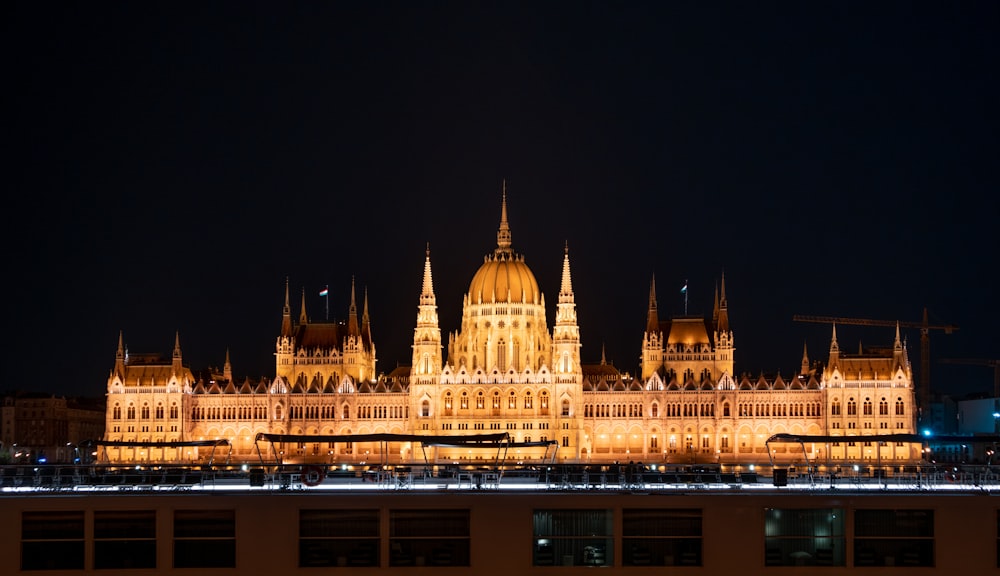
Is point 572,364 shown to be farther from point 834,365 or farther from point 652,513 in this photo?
point 652,513

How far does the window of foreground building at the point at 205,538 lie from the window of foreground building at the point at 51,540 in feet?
7.64

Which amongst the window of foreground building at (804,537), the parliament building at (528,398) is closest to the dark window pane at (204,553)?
the window of foreground building at (804,537)

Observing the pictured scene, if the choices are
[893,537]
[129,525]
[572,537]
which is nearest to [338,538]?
[129,525]

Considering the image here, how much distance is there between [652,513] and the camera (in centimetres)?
3925

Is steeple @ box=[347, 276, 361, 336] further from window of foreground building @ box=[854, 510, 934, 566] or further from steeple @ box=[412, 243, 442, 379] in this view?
window of foreground building @ box=[854, 510, 934, 566]

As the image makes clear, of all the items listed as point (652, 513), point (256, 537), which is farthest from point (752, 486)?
point (256, 537)

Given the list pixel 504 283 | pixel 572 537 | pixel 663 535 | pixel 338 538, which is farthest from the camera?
pixel 504 283

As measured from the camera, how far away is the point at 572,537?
39062 millimetres

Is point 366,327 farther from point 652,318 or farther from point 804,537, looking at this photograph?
point 804,537

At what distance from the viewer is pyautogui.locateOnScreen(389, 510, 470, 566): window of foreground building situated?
38781mm

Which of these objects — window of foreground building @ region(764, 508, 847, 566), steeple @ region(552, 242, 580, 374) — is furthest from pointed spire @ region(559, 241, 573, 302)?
window of foreground building @ region(764, 508, 847, 566)

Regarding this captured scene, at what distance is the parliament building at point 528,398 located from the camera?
169 metres

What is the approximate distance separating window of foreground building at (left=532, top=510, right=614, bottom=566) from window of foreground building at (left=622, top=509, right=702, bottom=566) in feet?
1.47

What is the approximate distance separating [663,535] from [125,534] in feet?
41.6
